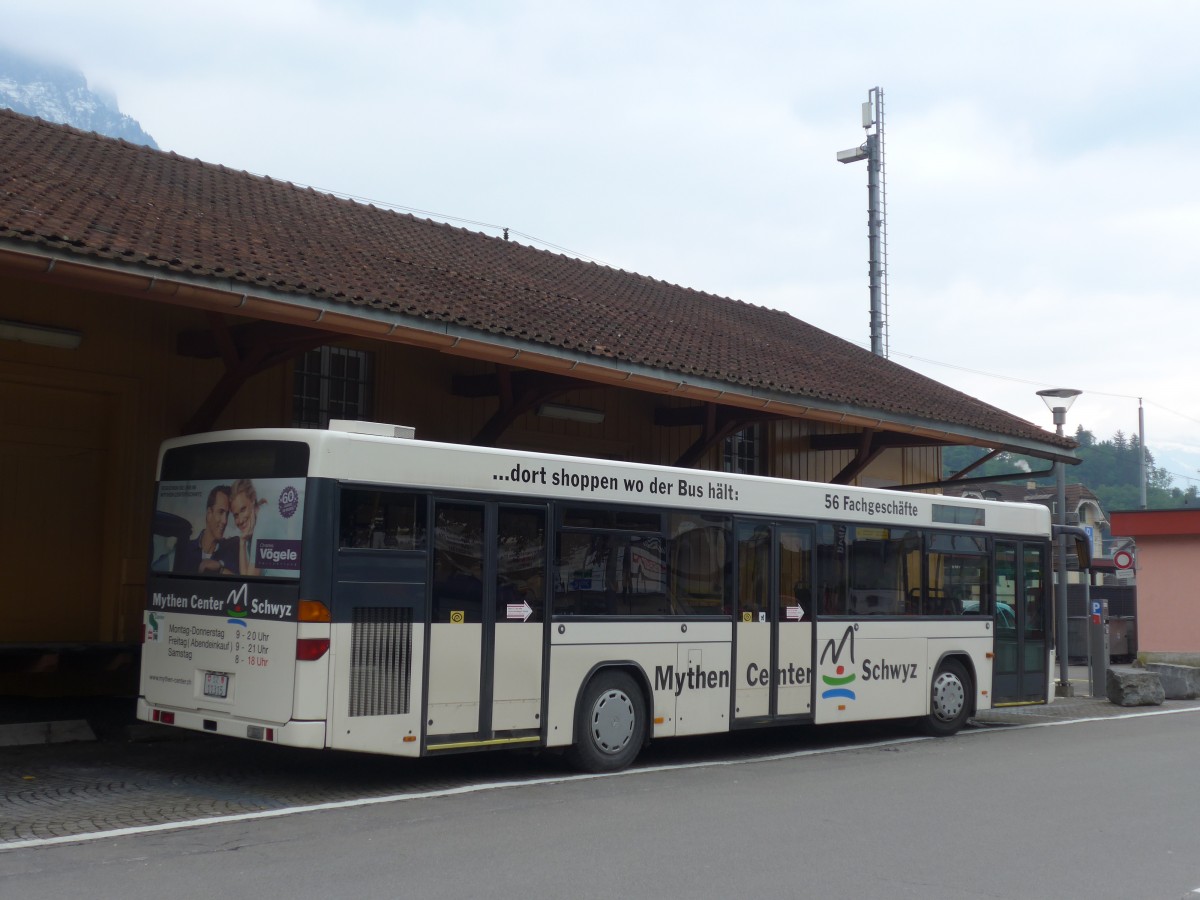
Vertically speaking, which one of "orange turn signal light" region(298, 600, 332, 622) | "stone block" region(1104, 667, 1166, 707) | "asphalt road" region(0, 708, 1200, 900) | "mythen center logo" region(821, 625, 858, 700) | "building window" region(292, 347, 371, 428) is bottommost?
"asphalt road" region(0, 708, 1200, 900)

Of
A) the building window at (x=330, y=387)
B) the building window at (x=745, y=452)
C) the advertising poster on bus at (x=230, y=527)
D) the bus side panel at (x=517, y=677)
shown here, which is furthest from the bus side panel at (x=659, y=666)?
the building window at (x=745, y=452)

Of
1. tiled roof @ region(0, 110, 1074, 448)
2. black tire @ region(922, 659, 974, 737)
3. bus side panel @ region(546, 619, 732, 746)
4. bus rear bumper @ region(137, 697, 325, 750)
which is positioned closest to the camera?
bus rear bumper @ region(137, 697, 325, 750)

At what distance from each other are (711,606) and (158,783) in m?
4.87

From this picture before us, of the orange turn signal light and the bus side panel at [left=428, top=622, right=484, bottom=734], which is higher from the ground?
the orange turn signal light

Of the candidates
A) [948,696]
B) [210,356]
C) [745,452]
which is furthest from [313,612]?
[745,452]

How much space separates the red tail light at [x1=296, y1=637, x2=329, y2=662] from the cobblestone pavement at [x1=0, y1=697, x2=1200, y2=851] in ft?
3.39

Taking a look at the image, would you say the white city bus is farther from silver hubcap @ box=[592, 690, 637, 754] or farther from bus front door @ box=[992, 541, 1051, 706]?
bus front door @ box=[992, 541, 1051, 706]

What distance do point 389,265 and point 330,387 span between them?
1575 millimetres

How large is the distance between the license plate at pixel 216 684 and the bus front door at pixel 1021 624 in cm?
916

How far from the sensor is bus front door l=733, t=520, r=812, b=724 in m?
12.2

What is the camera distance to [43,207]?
10945 mm

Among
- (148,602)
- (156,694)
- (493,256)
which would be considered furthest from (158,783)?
(493,256)

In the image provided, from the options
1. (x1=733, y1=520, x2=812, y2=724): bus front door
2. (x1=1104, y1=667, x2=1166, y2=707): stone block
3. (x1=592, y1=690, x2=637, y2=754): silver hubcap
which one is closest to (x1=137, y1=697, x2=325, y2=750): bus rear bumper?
(x1=592, y1=690, x2=637, y2=754): silver hubcap

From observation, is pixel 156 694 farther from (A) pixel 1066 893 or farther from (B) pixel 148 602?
(A) pixel 1066 893
